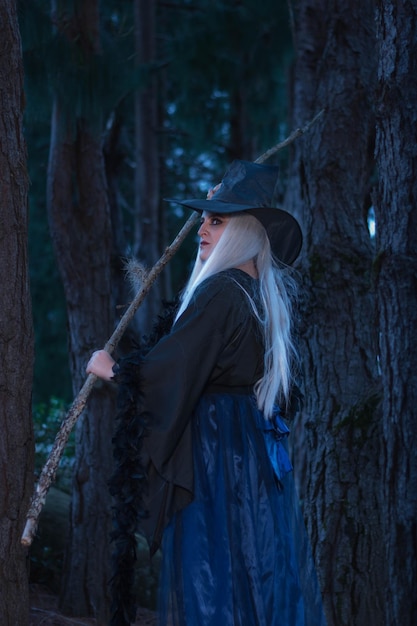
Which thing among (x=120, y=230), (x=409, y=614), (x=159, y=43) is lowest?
(x=409, y=614)

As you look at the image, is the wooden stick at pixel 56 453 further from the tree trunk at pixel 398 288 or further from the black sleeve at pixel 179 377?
the tree trunk at pixel 398 288

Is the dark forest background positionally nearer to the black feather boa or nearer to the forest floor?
the forest floor

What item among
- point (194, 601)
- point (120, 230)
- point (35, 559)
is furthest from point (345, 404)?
point (120, 230)

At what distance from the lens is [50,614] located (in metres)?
4.96

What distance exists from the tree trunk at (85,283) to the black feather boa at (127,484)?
254cm

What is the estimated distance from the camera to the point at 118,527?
3.23 metres

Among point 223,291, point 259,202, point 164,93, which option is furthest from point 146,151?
point 223,291

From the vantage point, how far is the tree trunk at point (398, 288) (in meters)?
4.08

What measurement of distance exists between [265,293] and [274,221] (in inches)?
13.2

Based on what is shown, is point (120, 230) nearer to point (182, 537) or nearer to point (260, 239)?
point (260, 239)

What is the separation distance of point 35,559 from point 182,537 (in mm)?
3470

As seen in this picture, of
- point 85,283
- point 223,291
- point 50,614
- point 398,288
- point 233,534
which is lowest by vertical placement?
point 50,614

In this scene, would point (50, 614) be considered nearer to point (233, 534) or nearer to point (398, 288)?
point (233, 534)

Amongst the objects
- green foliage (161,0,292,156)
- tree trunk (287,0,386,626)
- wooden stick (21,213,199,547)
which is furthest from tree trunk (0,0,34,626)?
green foliage (161,0,292,156)
